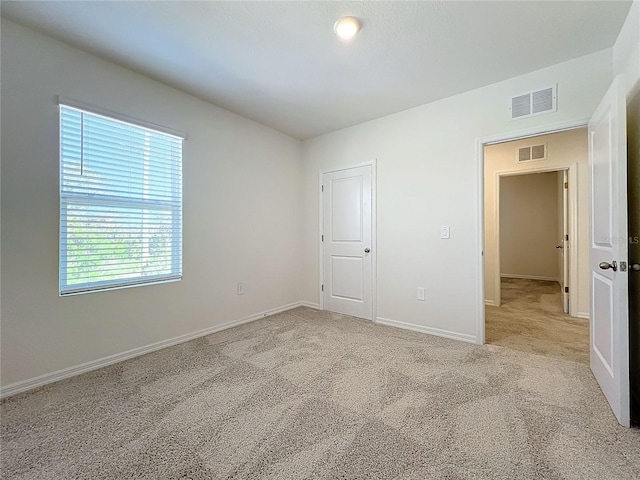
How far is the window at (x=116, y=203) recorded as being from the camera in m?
2.16

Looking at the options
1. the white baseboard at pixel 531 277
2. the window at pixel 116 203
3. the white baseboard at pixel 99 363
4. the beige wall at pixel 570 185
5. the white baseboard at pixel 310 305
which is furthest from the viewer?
the white baseboard at pixel 531 277

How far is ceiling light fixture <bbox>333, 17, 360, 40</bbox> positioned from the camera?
6.10 feet

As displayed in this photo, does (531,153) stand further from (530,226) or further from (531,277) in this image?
(531,277)

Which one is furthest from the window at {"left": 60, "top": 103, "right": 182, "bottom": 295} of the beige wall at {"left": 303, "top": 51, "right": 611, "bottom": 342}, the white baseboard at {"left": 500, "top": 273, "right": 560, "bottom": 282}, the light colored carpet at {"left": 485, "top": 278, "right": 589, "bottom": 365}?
the white baseboard at {"left": 500, "top": 273, "right": 560, "bottom": 282}

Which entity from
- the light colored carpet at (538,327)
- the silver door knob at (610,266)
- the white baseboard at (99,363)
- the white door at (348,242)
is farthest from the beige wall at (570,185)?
the white baseboard at (99,363)

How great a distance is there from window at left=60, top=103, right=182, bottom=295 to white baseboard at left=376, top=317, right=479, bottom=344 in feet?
8.00

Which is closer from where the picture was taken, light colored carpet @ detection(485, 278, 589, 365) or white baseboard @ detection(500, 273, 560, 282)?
light colored carpet @ detection(485, 278, 589, 365)

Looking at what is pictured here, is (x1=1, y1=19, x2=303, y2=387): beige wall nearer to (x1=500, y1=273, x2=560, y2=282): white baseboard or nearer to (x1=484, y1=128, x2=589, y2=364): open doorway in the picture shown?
(x1=484, y1=128, x2=589, y2=364): open doorway

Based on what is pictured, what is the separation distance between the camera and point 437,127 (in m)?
3.03

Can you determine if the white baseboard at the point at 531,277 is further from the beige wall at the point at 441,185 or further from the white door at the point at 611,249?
the white door at the point at 611,249

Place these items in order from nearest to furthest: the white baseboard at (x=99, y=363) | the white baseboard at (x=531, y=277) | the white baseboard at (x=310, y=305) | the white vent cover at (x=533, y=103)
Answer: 1. the white baseboard at (x=99, y=363)
2. the white vent cover at (x=533, y=103)
3. the white baseboard at (x=310, y=305)
4. the white baseboard at (x=531, y=277)

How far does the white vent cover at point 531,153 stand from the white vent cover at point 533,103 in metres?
1.84

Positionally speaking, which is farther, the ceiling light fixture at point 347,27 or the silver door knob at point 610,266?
the ceiling light fixture at point 347,27

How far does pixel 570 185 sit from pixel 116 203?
533cm
